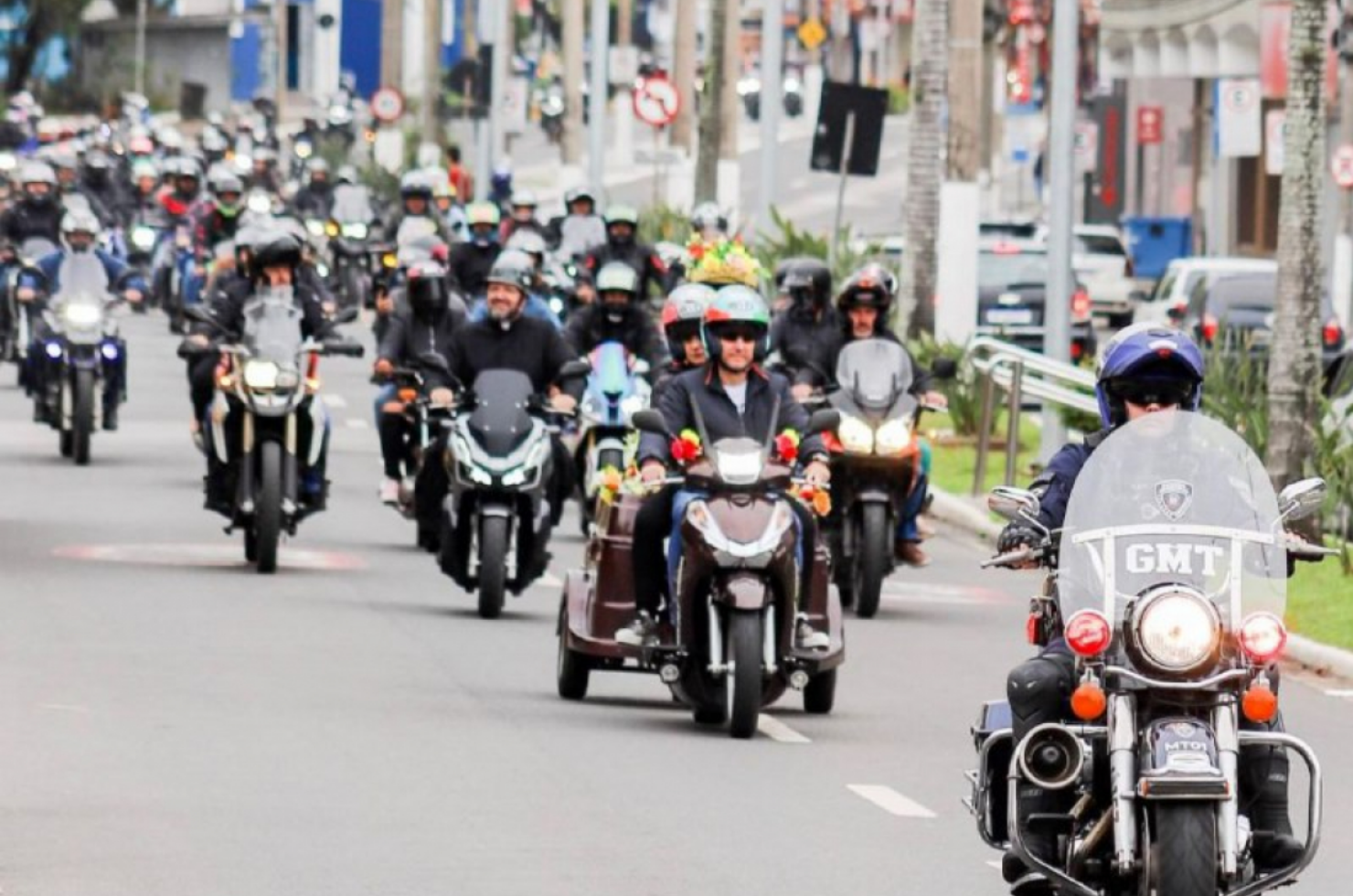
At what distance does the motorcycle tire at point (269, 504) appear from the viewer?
20922mm

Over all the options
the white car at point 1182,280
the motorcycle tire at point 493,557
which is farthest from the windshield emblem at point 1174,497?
the white car at point 1182,280

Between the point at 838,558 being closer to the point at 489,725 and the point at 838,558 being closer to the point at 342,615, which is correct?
the point at 342,615

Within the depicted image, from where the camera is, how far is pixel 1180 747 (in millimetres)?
8938

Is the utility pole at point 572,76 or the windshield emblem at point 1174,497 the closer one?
the windshield emblem at point 1174,497

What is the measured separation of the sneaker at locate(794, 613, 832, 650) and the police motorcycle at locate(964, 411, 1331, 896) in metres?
5.54

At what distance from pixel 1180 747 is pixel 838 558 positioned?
463 inches

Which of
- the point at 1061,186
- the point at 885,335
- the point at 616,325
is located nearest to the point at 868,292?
the point at 885,335

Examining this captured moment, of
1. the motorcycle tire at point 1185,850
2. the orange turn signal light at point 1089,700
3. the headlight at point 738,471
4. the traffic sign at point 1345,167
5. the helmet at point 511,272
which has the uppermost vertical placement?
the traffic sign at point 1345,167

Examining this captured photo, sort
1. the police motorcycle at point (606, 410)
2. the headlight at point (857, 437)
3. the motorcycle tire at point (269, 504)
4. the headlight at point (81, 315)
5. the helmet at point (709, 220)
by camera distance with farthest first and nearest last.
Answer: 1. the helmet at point (709, 220)
2. the headlight at point (81, 315)
3. the police motorcycle at point (606, 410)
4. the motorcycle tire at point (269, 504)
5. the headlight at point (857, 437)

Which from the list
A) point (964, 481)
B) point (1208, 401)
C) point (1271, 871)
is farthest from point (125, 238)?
point (1271, 871)

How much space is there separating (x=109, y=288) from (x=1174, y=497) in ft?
67.9

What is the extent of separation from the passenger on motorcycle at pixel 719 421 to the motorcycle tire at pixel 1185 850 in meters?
6.13

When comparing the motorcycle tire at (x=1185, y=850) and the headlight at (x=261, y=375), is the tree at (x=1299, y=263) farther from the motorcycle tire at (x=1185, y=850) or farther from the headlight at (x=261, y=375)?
the motorcycle tire at (x=1185, y=850)

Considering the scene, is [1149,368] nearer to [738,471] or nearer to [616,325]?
[738,471]
